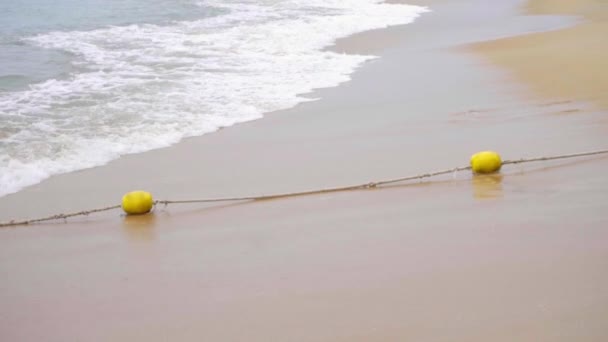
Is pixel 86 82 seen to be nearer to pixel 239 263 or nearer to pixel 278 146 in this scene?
pixel 278 146

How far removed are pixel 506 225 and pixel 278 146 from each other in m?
2.82

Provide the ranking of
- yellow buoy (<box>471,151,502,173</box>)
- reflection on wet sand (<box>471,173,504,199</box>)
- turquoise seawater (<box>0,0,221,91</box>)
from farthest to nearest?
turquoise seawater (<box>0,0,221,91</box>) < yellow buoy (<box>471,151,502,173</box>) < reflection on wet sand (<box>471,173,504,199</box>)

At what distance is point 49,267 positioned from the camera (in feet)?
14.5

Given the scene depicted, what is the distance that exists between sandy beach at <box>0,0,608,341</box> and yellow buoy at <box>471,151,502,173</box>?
0.07m

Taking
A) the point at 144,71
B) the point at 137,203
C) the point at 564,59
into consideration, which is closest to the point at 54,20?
the point at 144,71

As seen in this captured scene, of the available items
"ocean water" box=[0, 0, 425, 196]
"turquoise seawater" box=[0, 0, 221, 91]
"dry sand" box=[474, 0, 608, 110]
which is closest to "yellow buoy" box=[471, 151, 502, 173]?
"dry sand" box=[474, 0, 608, 110]

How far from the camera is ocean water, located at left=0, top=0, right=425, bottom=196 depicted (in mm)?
7258

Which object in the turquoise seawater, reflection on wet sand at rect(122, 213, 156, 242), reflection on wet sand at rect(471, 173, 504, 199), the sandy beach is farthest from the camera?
the turquoise seawater

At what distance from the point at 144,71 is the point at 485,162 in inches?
262

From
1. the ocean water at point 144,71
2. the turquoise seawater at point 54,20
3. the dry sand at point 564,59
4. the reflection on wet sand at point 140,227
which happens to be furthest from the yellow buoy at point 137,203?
the turquoise seawater at point 54,20

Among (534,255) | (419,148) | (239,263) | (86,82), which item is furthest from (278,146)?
(86,82)

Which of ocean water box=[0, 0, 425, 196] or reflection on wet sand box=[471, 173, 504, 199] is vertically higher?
ocean water box=[0, 0, 425, 196]

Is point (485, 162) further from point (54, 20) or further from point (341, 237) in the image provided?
point (54, 20)

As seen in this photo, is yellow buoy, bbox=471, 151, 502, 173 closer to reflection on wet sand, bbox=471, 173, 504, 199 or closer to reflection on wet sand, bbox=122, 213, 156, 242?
reflection on wet sand, bbox=471, 173, 504, 199
